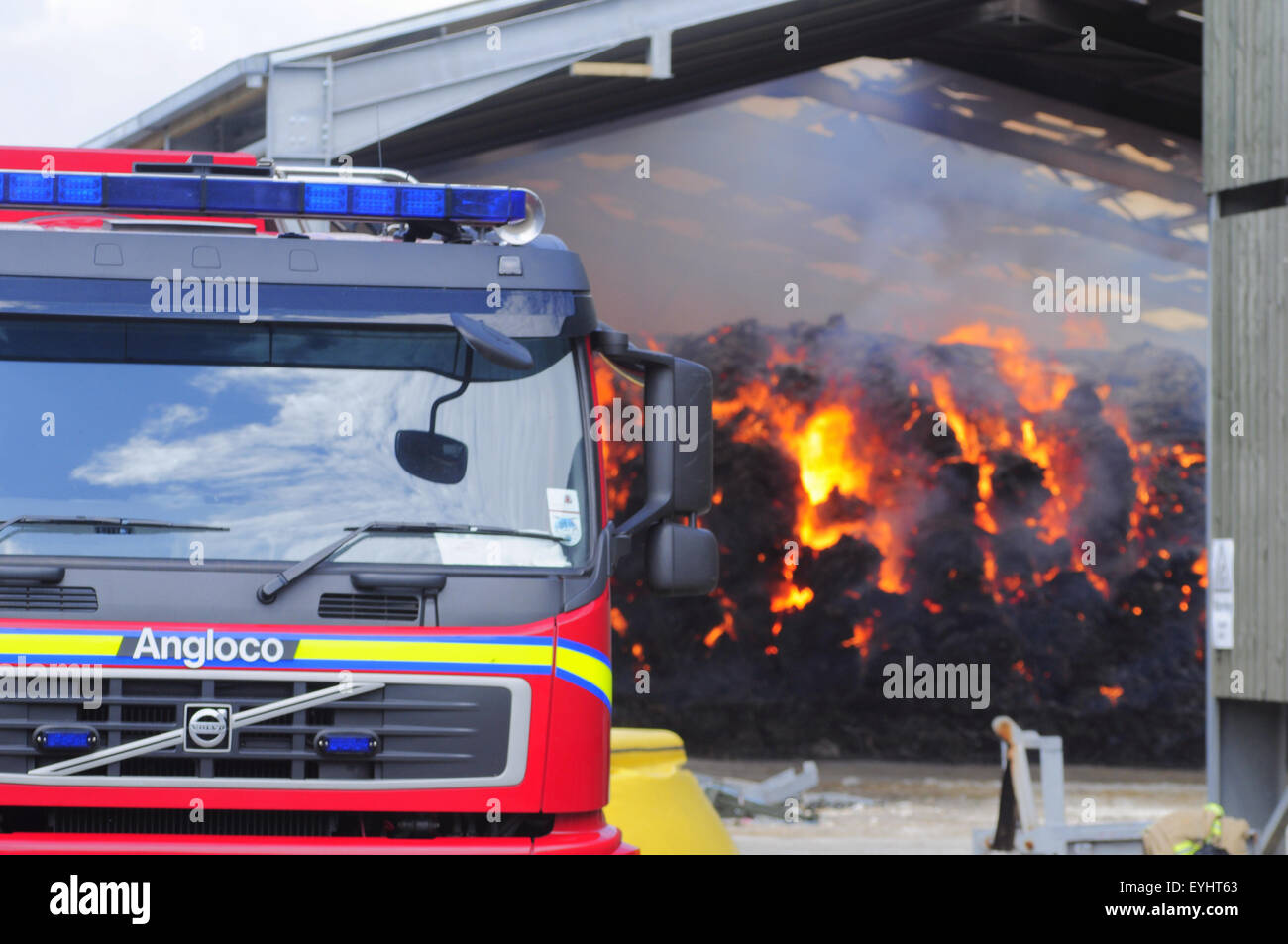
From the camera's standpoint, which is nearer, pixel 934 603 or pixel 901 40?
pixel 901 40

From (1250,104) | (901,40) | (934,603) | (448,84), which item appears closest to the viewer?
(1250,104)

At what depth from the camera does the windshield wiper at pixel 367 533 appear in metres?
4.54

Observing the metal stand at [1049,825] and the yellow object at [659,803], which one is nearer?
the yellow object at [659,803]

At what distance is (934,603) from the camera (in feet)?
83.4

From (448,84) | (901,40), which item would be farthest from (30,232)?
(901,40)

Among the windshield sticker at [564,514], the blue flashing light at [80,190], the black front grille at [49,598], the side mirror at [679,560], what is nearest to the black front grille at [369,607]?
the windshield sticker at [564,514]

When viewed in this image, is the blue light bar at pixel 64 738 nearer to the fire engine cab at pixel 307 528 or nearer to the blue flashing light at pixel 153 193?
the fire engine cab at pixel 307 528

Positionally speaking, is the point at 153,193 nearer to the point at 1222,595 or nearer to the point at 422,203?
the point at 422,203

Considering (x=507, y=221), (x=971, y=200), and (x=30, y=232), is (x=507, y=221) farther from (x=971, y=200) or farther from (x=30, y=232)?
(x=971, y=200)

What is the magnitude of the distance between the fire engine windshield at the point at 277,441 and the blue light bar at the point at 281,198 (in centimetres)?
48

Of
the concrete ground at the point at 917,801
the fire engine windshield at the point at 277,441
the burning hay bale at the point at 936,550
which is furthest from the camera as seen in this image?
the burning hay bale at the point at 936,550

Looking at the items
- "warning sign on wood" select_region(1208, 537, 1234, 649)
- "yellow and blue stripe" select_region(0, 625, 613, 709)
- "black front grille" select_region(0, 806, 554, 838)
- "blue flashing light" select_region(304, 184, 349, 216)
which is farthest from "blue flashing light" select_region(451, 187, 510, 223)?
"warning sign on wood" select_region(1208, 537, 1234, 649)

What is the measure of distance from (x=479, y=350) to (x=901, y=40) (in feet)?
60.3

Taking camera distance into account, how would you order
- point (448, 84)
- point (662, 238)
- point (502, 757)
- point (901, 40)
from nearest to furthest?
point (502, 757), point (448, 84), point (901, 40), point (662, 238)
